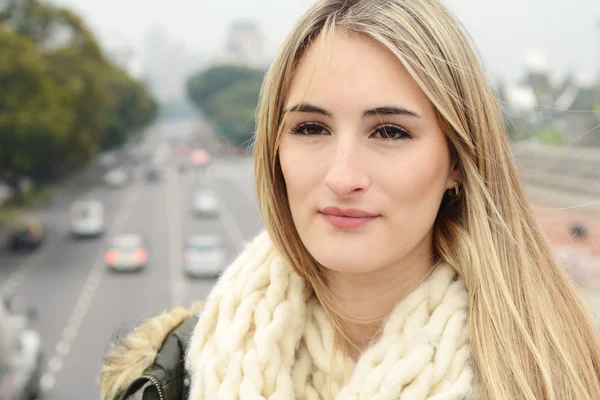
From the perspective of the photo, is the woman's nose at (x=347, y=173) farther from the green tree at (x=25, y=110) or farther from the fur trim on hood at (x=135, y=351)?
the green tree at (x=25, y=110)

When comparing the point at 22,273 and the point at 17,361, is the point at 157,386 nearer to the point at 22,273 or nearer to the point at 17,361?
the point at 17,361

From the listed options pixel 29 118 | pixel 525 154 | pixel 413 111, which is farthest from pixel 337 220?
pixel 29 118

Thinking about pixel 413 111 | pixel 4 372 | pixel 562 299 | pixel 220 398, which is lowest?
pixel 220 398

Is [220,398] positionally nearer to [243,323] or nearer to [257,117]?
[243,323]

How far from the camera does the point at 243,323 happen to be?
6.33 ft

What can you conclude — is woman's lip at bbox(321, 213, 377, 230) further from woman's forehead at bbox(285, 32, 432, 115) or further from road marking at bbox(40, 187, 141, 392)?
road marking at bbox(40, 187, 141, 392)

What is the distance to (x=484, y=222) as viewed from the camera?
1.87 m

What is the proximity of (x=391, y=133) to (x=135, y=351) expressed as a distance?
0.91 meters

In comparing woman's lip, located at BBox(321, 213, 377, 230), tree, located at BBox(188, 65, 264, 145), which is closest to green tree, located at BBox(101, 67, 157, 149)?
tree, located at BBox(188, 65, 264, 145)

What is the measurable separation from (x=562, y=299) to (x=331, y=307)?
1.78 feet

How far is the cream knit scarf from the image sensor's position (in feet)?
5.66

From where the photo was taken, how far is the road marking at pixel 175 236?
83.7ft

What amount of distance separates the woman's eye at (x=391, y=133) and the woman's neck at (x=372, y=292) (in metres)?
0.32

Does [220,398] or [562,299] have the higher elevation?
[562,299]
